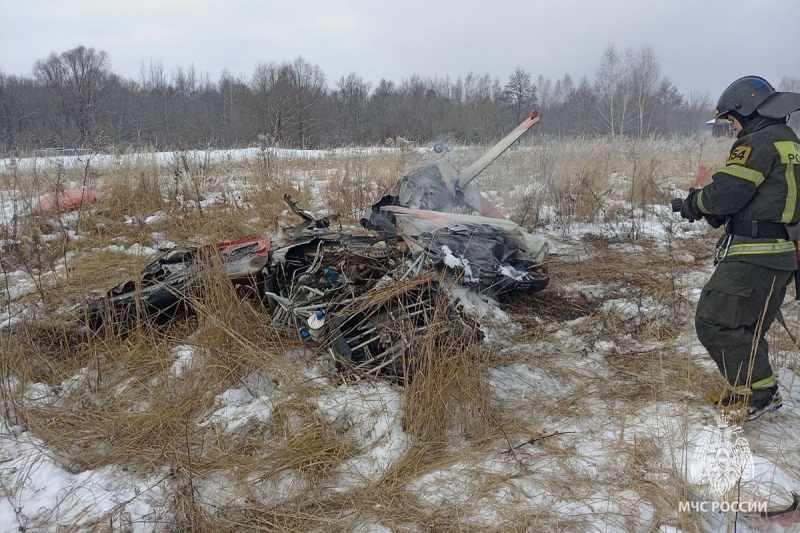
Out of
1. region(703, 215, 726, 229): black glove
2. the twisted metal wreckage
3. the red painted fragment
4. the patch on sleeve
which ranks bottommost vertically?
the twisted metal wreckage

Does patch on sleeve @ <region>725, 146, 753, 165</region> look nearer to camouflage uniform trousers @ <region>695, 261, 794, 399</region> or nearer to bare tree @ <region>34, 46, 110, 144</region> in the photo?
camouflage uniform trousers @ <region>695, 261, 794, 399</region>

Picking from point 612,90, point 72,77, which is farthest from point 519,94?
point 72,77

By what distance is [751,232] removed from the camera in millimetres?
2383

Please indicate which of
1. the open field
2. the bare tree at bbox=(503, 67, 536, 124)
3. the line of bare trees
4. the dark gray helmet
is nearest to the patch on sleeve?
the dark gray helmet

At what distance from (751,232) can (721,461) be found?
1181 mm

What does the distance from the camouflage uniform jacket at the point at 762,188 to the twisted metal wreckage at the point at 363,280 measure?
60.4 inches

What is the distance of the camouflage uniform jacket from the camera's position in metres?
2.30

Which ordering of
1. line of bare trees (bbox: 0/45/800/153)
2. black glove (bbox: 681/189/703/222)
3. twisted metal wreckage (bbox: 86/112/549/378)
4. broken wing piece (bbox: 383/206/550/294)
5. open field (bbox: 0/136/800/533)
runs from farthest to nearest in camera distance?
line of bare trees (bbox: 0/45/800/153) < broken wing piece (bbox: 383/206/550/294) < twisted metal wreckage (bbox: 86/112/549/378) < black glove (bbox: 681/189/703/222) < open field (bbox: 0/136/800/533)

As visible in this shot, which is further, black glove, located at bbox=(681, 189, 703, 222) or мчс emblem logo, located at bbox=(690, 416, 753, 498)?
black glove, located at bbox=(681, 189, 703, 222)

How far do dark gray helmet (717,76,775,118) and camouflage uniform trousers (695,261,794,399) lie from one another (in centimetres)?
84

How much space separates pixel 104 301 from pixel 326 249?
5.66ft

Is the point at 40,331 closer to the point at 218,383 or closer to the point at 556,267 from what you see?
the point at 218,383

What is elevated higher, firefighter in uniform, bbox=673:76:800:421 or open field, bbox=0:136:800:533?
firefighter in uniform, bbox=673:76:800:421

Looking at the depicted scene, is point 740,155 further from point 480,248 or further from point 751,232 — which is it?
point 480,248
